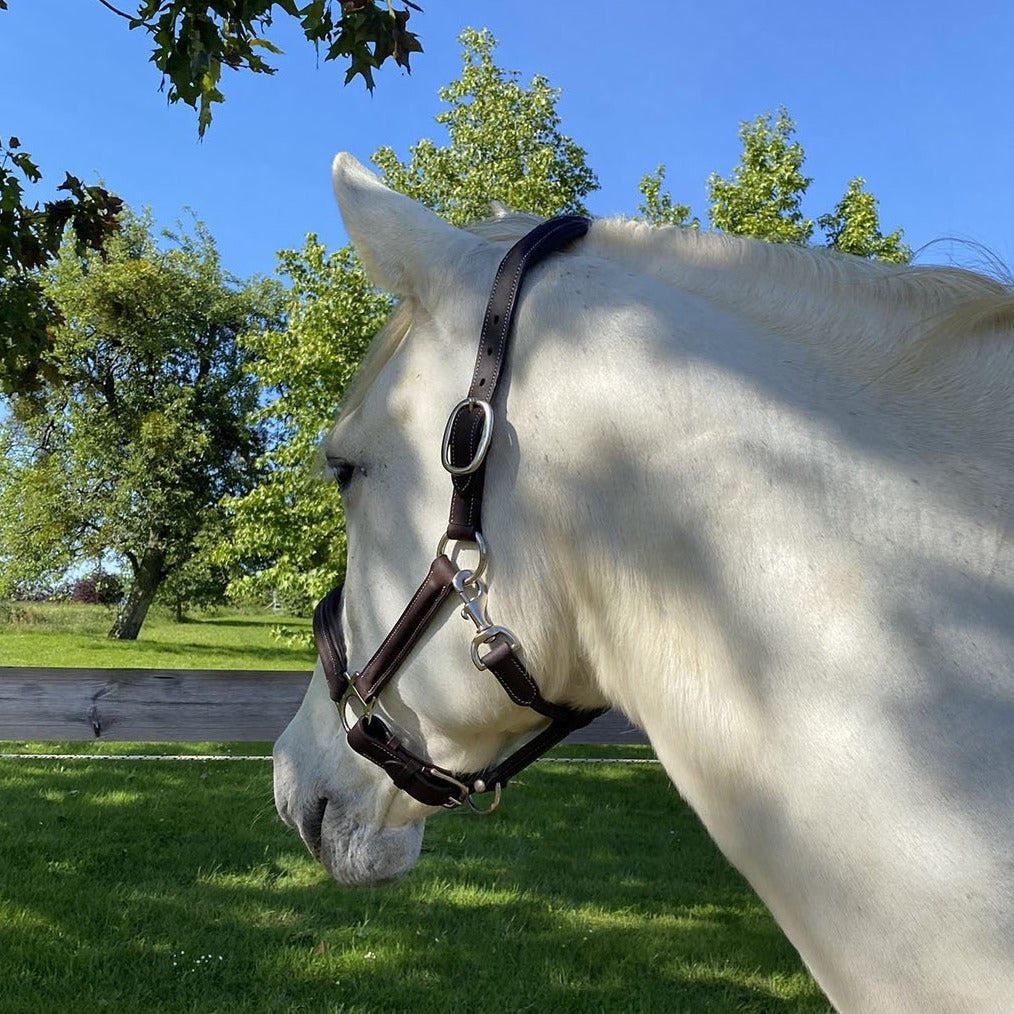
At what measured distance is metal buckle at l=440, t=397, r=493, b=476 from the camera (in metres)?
1.19

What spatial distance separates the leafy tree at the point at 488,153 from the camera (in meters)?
15.9

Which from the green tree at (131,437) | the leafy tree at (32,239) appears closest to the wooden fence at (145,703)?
the leafy tree at (32,239)

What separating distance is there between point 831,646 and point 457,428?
54 centimetres

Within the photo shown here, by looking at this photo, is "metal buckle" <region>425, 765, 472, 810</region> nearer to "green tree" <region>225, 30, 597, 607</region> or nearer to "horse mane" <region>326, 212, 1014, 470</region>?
"horse mane" <region>326, 212, 1014, 470</region>

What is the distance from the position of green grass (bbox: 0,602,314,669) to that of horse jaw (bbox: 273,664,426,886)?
41.4ft

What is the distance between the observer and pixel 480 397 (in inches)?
48.0

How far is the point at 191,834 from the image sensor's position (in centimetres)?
592

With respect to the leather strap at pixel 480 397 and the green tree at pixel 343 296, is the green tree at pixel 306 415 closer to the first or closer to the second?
the green tree at pixel 343 296

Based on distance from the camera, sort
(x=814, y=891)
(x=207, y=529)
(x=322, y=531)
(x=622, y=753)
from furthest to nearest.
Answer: (x=207, y=529), (x=322, y=531), (x=622, y=753), (x=814, y=891)

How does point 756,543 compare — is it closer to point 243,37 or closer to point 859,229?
point 243,37

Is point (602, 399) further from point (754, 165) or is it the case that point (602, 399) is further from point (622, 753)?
point (754, 165)

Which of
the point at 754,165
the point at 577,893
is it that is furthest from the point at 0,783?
the point at 754,165

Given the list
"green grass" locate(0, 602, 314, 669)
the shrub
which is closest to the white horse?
"green grass" locate(0, 602, 314, 669)

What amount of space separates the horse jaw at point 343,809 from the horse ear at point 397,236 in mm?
705
